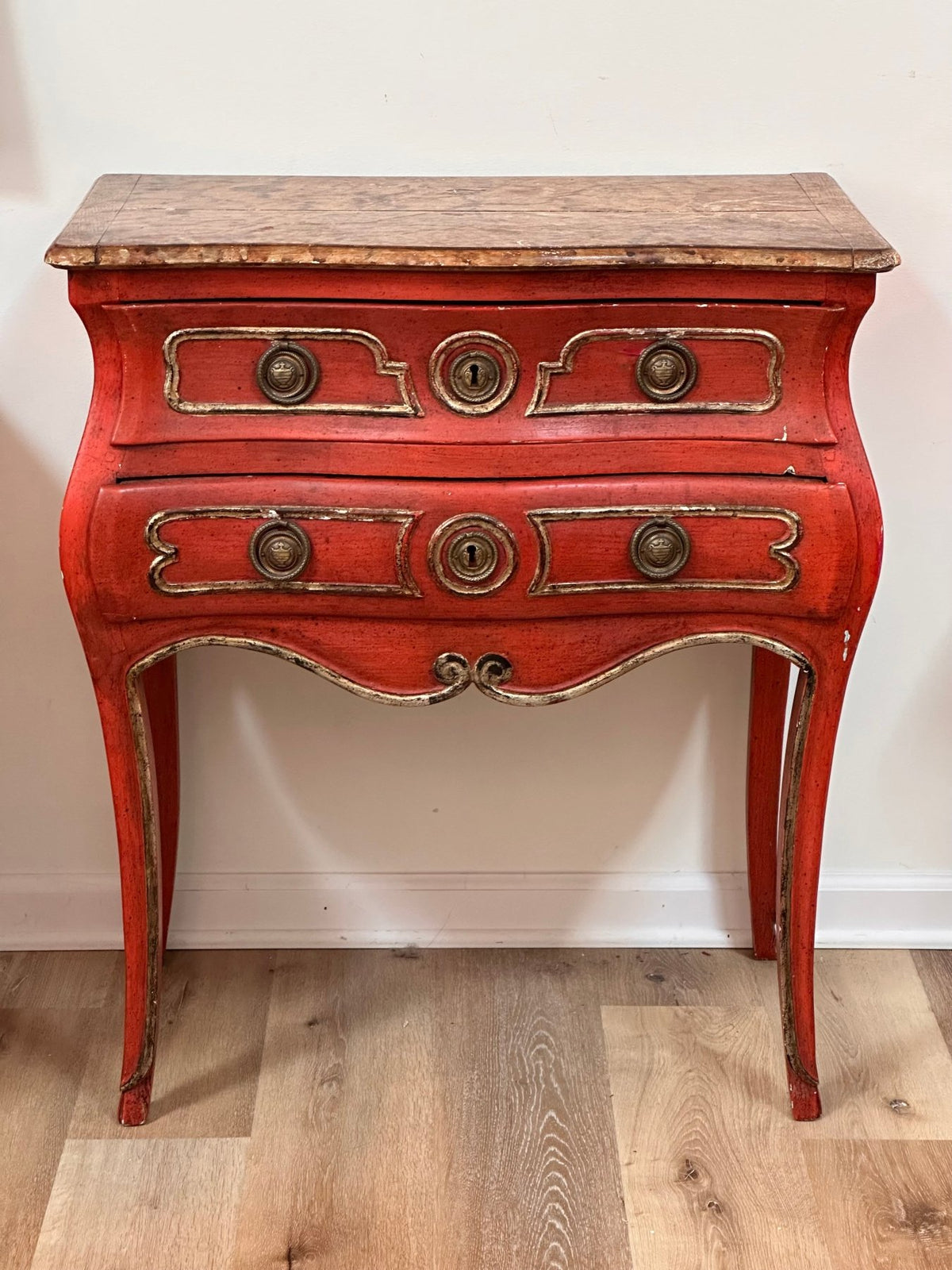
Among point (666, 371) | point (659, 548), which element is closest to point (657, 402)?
point (666, 371)

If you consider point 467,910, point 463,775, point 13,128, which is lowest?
point 467,910

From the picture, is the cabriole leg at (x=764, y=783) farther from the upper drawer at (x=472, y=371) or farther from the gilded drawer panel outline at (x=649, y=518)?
the upper drawer at (x=472, y=371)

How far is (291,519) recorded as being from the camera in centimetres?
127

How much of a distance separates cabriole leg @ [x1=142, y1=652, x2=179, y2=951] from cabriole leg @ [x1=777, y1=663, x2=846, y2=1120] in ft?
2.58

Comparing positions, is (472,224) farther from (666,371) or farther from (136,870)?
(136,870)

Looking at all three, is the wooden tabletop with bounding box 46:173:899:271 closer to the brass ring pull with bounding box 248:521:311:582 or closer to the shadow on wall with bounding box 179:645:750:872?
the brass ring pull with bounding box 248:521:311:582

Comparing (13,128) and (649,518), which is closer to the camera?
(649,518)

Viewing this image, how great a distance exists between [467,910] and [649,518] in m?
0.81

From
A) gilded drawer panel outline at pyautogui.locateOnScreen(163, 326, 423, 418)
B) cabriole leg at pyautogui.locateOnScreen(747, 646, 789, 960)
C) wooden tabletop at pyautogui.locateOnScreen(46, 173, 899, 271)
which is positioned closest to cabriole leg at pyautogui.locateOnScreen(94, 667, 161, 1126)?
gilded drawer panel outline at pyautogui.locateOnScreen(163, 326, 423, 418)

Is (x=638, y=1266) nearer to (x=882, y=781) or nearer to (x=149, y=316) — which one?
(x=882, y=781)

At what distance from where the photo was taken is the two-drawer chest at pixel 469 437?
1.21m

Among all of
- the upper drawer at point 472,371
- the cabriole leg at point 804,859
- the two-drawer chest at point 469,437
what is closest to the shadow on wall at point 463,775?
the cabriole leg at point 804,859

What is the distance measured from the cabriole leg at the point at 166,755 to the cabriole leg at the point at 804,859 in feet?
2.58

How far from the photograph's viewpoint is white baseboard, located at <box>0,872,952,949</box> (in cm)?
187
